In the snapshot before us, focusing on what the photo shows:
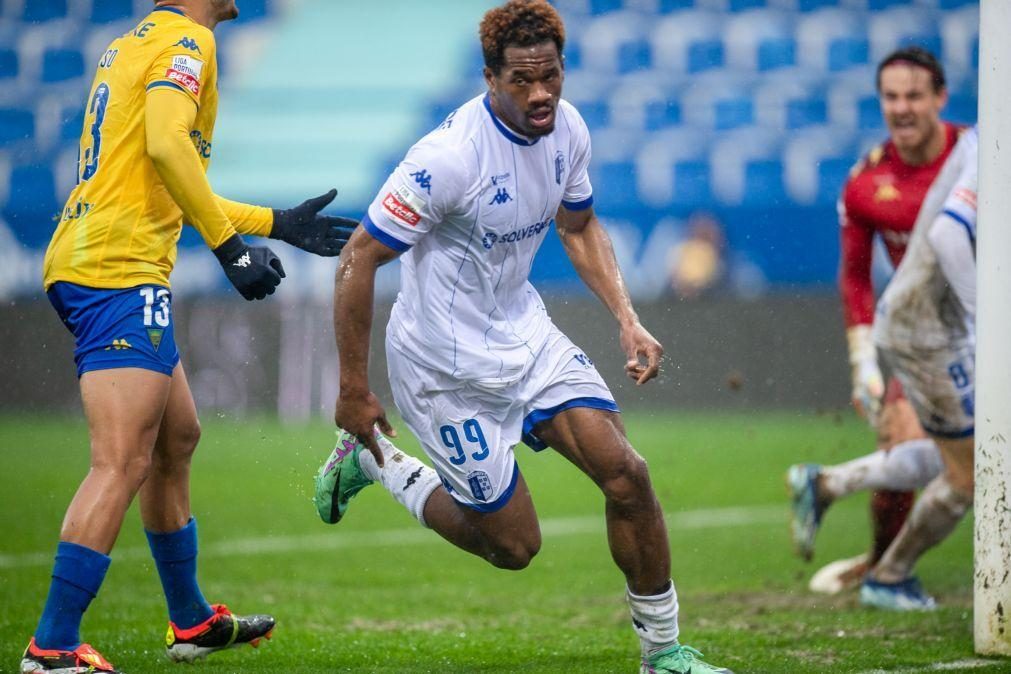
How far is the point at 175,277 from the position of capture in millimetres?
16031

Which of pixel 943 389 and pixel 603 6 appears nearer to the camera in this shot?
pixel 943 389

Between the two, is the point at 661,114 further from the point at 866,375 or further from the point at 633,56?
the point at 866,375

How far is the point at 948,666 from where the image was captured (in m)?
4.89

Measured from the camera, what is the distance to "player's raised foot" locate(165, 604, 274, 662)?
5.09 meters

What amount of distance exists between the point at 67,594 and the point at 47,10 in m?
15.6

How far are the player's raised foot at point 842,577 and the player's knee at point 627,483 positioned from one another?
293 cm

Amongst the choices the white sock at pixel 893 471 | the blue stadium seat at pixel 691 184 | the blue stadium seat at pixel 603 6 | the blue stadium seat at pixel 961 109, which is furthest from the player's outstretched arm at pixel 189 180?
the blue stadium seat at pixel 603 6

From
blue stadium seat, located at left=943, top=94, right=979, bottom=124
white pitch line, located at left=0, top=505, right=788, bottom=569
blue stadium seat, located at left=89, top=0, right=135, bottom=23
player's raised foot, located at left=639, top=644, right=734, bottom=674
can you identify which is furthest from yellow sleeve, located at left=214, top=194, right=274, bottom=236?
blue stadium seat, located at left=943, top=94, right=979, bottom=124

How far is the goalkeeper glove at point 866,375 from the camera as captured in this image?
6.71 meters

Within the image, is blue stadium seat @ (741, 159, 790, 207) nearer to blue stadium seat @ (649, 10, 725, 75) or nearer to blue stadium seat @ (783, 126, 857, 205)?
blue stadium seat @ (783, 126, 857, 205)

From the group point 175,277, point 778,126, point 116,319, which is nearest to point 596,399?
point 116,319

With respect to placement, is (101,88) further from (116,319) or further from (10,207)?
(10,207)

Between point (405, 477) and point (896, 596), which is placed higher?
point (405, 477)

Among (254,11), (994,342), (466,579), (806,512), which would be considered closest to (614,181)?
(254,11)
